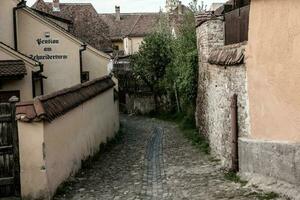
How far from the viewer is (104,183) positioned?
37.9ft

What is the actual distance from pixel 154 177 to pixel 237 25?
4.28 metres

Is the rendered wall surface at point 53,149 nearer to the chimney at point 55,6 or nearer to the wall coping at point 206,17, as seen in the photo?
the wall coping at point 206,17

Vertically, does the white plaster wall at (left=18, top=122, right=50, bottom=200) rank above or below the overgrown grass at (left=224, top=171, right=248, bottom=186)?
above

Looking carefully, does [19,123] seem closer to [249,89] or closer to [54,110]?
[54,110]

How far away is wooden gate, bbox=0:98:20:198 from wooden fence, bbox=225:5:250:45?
218 inches

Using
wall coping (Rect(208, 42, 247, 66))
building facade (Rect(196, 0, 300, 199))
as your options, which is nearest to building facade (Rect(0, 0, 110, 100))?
wall coping (Rect(208, 42, 247, 66))

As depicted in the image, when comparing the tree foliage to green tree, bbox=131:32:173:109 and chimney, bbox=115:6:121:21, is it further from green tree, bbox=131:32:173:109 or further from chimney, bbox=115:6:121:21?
chimney, bbox=115:6:121:21

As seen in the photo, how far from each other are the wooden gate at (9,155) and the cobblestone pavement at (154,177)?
976mm

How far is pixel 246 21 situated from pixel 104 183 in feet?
16.1

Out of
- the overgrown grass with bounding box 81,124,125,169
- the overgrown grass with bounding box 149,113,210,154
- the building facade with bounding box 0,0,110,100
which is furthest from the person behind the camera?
the building facade with bounding box 0,0,110,100

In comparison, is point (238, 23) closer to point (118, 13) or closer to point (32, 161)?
point (32, 161)

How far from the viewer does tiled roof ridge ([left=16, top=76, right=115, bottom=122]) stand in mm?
9148

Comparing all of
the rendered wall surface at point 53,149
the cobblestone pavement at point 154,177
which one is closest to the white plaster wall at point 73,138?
the rendered wall surface at point 53,149

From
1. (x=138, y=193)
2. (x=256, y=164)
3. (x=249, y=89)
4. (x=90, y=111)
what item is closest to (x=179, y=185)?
(x=138, y=193)
